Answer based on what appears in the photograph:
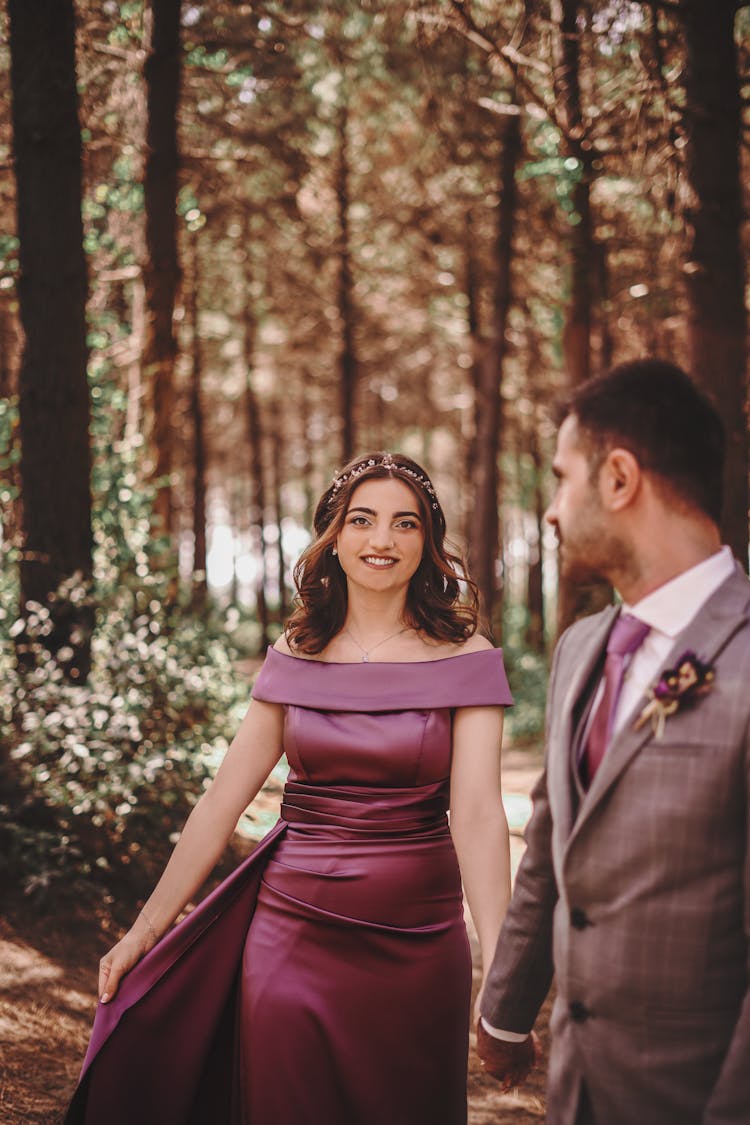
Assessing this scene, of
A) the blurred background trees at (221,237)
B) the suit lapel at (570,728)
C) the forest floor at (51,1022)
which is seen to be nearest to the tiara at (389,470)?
the blurred background trees at (221,237)

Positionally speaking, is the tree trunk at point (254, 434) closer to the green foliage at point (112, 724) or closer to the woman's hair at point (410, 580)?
the green foliage at point (112, 724)

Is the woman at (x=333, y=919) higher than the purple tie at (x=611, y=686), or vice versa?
the purple tie at (x=611, y=686)

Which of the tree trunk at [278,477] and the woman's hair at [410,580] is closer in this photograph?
the woman's hair at [410,580]

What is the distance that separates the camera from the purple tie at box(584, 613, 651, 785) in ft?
7.23

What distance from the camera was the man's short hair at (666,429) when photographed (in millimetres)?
2107

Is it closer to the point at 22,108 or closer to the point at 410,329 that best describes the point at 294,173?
the point at 22,108

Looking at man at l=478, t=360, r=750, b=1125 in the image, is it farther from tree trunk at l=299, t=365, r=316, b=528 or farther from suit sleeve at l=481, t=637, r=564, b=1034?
tree trunk at l=299, t=365, r=316, b=528

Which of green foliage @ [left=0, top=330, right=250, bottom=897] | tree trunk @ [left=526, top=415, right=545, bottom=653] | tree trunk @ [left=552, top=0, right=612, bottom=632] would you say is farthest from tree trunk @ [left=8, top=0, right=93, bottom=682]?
tree trunk @ [left=526, top=415, right=545, bottom=653]

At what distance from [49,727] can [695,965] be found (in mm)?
5650

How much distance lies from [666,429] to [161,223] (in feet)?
31.7

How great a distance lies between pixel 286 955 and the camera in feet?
11.0

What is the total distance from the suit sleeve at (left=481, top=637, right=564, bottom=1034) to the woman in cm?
56

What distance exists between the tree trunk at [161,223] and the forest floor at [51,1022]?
186 inches

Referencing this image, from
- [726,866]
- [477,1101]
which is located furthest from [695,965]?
[477,1101]
